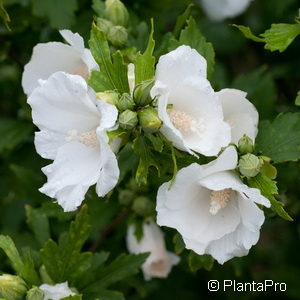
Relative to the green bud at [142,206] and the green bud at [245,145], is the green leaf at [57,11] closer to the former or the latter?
the green bud at [142,206]

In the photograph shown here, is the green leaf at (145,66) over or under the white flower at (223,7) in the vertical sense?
over

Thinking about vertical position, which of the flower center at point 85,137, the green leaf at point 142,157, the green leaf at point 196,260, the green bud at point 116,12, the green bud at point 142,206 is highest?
the green bud at point 116,12

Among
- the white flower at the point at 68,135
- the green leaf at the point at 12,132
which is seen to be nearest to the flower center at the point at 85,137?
the white flower at the point at 68,135

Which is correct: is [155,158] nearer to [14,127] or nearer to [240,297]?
[14,127]

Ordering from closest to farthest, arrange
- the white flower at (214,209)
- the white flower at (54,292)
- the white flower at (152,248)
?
the white flower at (214,209) < the white flower at (54,292) < the white flower at (152,248)

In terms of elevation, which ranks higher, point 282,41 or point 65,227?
point 282,41

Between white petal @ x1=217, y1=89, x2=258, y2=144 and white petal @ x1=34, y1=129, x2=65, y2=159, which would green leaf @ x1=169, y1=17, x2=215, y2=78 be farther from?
white petal @ x1=34, y1=129, x2=65, y2=159

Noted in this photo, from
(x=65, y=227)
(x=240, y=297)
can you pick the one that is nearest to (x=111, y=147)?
(x=65, y=227)
